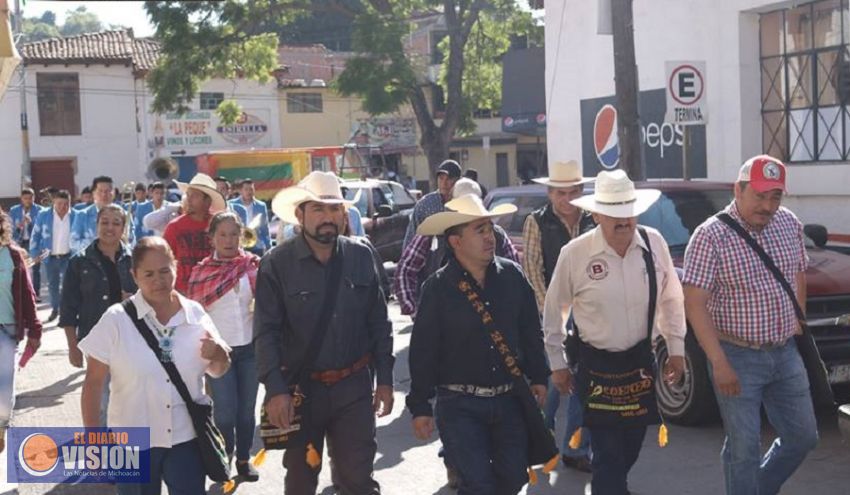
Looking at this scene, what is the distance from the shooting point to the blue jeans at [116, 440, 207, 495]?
16.7ft

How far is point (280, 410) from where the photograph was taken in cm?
523

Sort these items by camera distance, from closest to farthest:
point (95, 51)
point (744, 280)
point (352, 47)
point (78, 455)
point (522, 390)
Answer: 1. point (522, 390)
2. point (744, 280)
3. point (78, 455)
4. point (352, 47)
5. point (95, 51)

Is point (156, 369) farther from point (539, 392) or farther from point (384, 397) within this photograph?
point (539, 392)

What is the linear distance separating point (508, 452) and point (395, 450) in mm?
3104

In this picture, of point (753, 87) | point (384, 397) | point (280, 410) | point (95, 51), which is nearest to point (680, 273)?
point (384, 397)

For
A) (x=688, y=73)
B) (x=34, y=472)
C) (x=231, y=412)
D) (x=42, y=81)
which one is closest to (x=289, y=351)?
(x=231, y=412)

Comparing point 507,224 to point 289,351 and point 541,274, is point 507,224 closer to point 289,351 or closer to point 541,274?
point 541,274

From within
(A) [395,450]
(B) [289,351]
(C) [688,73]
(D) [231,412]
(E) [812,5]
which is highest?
(E) [812,5]

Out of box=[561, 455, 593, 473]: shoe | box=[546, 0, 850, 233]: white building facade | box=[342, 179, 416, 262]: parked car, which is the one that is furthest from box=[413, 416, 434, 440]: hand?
box=[342, 179, 416, 262]: parked car

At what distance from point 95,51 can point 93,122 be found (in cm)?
306

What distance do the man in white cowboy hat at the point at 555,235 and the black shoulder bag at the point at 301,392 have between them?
2.43 m

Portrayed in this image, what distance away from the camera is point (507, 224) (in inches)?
422

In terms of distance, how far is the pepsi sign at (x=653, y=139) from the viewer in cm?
1731

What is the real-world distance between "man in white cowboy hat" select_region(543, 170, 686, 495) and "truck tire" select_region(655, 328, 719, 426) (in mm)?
2385
